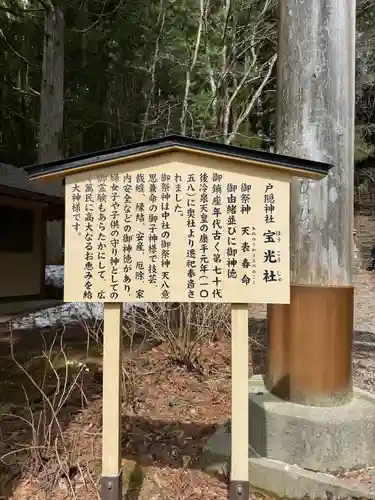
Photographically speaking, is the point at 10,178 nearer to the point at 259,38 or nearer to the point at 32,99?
the point at 259,38

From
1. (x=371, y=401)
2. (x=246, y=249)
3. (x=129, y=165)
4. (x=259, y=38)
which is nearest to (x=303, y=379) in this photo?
(x=371, y=401)

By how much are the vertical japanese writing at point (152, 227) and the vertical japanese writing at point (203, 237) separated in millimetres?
225

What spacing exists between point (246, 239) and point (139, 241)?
57 centimetres

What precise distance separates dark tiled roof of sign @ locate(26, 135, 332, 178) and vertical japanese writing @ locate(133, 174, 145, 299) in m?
0.16

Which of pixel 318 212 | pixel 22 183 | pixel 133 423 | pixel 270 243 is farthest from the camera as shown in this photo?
pixel 22 183

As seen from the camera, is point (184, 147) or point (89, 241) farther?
point (89, 241)

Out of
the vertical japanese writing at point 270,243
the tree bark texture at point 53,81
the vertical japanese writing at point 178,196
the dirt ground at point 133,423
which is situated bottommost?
the dirt ground at point 133,423

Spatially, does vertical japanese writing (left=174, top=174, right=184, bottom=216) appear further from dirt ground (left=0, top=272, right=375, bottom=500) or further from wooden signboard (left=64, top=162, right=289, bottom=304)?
dirt ground (left=0, top=272, right=375, bottom=500)

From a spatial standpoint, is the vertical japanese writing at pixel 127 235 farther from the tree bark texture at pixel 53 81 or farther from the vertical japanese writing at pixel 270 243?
the tree bark texture at pixel 53 81

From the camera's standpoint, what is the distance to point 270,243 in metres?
2.58

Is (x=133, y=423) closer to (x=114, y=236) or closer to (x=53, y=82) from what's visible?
(x=114, y=236)

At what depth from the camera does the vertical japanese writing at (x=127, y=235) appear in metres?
2.65

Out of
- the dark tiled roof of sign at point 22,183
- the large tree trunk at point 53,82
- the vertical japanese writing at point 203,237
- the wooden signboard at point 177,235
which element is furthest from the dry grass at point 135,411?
the large tree trunk at point 53,82

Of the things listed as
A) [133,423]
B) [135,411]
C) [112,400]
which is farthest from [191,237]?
[135,411]
